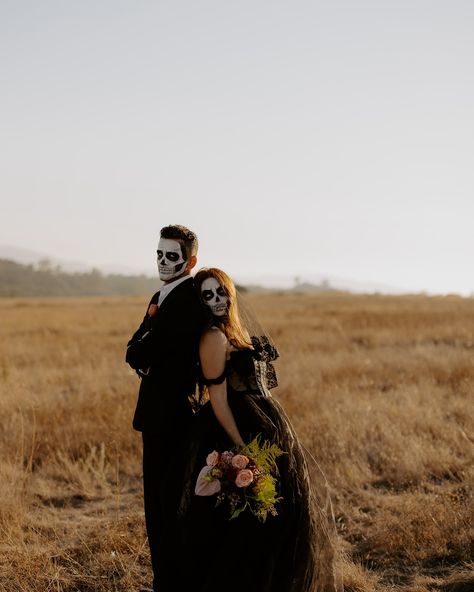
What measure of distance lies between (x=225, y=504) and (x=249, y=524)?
16 cm

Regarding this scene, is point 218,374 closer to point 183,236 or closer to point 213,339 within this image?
point 213,339

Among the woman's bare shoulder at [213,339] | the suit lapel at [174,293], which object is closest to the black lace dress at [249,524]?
the woman's bare shoulder at [213,339]

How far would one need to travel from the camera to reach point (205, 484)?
3500 millimetres

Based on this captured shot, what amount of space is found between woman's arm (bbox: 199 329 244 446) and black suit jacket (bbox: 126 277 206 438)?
0.44 feet

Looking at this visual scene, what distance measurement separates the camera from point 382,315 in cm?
2469

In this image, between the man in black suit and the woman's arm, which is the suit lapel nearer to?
the man in black suit

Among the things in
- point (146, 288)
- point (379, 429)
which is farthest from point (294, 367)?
point (146, 288)

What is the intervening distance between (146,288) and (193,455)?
191 metres

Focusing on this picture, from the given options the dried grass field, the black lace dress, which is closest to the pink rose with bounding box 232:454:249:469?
the black lace dress

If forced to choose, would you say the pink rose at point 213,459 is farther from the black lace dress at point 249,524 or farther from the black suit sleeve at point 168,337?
the black suit sleeve at point 168,337

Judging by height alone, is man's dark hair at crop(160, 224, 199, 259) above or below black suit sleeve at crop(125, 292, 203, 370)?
above

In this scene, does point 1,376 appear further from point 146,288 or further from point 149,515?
point 146,288

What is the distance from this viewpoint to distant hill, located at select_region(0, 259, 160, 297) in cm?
15275

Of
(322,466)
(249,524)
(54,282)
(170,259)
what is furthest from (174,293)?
(54,282)
